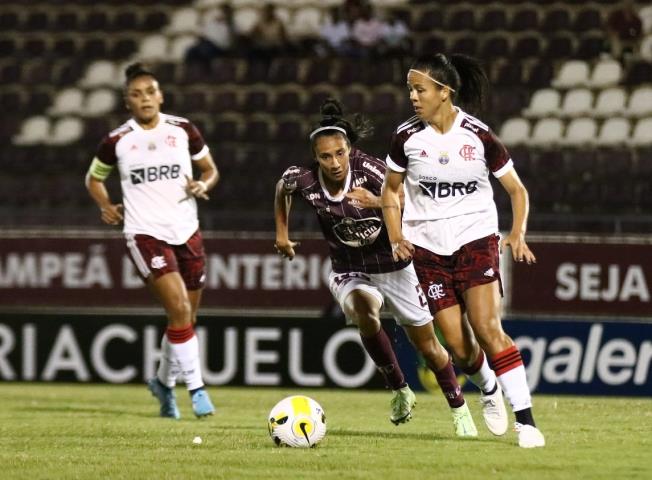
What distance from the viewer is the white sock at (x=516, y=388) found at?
8000 mm

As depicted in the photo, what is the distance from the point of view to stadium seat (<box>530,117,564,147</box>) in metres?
18.3

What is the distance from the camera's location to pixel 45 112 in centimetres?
2034

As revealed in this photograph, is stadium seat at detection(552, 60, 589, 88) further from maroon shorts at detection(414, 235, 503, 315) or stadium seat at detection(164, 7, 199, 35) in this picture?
maroon shorts at detection(414, 235, 503, 315)

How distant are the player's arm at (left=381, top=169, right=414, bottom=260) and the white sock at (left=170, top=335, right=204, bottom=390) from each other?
2842 millimetres

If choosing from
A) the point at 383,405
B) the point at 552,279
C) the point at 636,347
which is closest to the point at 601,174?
the point at 552,279

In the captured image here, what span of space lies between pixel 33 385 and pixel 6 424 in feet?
14.2

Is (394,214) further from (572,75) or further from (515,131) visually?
(572,75)

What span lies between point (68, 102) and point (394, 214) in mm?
12878

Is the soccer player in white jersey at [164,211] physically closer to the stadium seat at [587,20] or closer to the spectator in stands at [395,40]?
the spectator in stands at [395,40]

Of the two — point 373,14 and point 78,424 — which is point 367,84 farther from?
point 78,424

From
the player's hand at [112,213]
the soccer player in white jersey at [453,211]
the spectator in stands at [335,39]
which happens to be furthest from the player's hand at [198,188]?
the spectator in stands at [335,39]

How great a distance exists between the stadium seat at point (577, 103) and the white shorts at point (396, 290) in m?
9.82

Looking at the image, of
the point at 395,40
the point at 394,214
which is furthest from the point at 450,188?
the point at 395,40

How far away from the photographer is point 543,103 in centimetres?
1886
